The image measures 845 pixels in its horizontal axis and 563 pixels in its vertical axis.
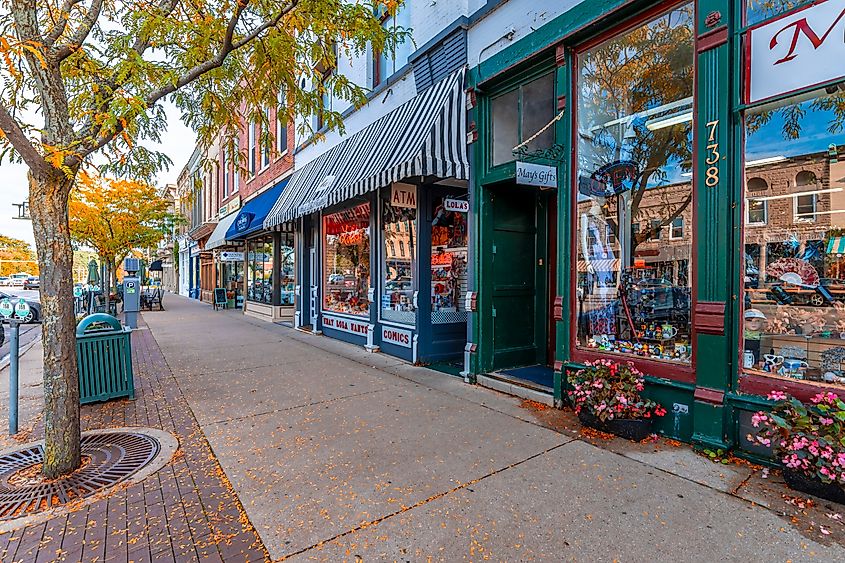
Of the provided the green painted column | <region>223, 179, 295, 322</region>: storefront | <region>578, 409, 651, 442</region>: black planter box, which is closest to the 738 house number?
the green painted column

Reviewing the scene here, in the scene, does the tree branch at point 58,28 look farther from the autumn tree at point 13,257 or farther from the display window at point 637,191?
the autumn tree at point 13,257

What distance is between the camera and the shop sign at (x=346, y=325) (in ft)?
32.5

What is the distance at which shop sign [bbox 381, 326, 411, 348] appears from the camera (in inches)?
331

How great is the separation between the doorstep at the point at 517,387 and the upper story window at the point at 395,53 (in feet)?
19.5

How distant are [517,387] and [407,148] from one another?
381 centimetres

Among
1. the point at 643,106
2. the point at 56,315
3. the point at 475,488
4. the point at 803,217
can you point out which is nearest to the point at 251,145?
the point at 56,315

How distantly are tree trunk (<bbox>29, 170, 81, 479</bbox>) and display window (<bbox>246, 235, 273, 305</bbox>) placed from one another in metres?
13.7

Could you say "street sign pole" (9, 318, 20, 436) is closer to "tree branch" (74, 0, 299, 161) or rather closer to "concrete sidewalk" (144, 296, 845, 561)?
"concrete sidewalk" (144, 296, 845, 561)

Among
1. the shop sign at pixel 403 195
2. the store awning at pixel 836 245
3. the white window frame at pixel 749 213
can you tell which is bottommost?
the store awning at pixel 836 245

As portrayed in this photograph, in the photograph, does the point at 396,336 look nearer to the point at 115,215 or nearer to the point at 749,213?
the point at 749,213

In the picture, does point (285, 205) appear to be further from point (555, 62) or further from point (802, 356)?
point (802, 356)

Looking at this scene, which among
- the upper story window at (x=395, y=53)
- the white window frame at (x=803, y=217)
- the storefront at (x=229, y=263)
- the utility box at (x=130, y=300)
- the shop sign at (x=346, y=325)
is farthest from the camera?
the storefront at (x=229, y=263)

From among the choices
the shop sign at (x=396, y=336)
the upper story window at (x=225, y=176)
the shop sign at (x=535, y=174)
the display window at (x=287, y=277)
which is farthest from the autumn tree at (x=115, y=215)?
the shop sign at (x=535, y=174)

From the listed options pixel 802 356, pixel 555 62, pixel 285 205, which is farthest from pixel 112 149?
pixel 285 205
